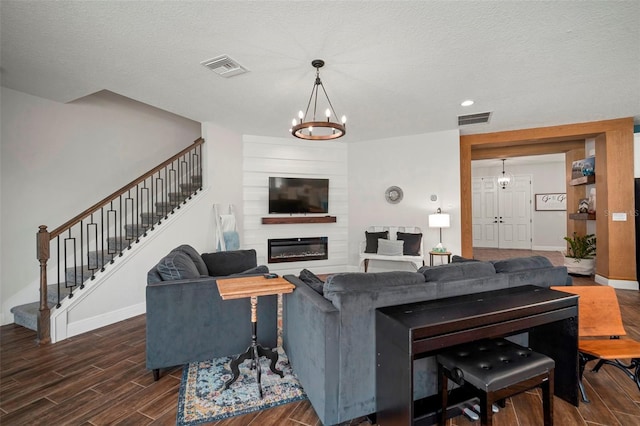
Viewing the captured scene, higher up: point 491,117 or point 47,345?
point 491,117

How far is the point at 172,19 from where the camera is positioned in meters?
2.28

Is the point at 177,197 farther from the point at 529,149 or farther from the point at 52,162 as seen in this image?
the point at 529,149

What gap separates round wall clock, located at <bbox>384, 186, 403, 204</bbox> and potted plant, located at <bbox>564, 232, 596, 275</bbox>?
347 centimetres

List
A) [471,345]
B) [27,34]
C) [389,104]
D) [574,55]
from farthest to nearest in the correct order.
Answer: [389,104] → [574,55] → [27,34] → [471,345]

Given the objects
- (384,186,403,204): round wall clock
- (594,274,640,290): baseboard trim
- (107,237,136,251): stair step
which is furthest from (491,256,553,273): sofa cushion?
(107,237,136,251): stair step

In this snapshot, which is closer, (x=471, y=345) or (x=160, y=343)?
(x=471, y=345)

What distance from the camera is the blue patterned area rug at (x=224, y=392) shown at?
6.49 feet

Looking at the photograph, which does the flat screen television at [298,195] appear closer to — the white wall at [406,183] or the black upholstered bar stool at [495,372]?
the white wall at [406,183]

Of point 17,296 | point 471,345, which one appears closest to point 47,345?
point 17,296

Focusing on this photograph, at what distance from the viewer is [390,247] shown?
5.52 meters

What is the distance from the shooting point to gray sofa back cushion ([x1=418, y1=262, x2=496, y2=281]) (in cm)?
204

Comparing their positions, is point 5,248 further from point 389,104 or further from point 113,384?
point 389,104

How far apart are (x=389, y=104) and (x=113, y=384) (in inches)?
169

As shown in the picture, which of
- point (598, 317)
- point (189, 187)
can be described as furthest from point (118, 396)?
point (189, 187)
